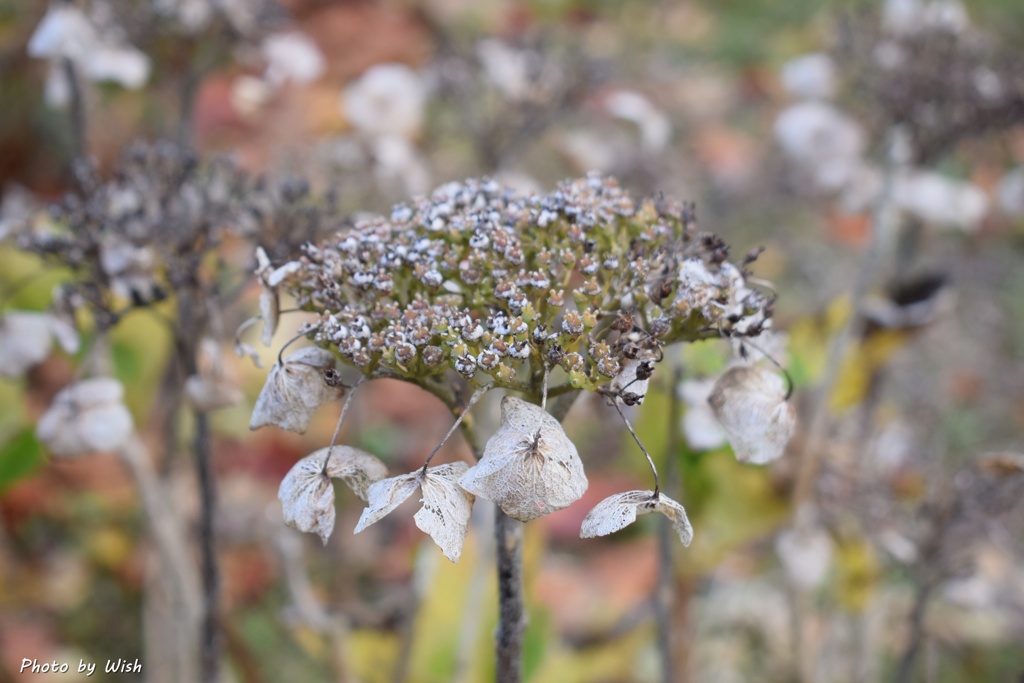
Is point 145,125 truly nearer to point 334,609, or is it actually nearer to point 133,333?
point 133,333

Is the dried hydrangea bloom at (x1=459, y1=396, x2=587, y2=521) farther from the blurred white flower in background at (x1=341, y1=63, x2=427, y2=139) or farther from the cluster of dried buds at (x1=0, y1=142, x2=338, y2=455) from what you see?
the blurred white flower in background at (x1=341, y1=63, x2=427, y2=139)

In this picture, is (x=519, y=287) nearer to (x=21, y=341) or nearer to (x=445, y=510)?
(x=445, y=510)

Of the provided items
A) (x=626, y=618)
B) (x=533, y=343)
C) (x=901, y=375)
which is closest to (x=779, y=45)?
(x=901, y=375)

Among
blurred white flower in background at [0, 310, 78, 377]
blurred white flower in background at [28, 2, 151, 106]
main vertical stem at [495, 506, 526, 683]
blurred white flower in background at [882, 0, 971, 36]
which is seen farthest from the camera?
blurred white flower in background at [882, 0, 971, 36]

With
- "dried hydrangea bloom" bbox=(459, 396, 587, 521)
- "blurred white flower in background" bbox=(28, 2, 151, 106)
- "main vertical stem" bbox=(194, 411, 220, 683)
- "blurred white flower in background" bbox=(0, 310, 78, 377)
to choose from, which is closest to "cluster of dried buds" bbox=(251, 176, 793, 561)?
"dried hydrangea bloom" bbox=(459, 396, 587, 521)

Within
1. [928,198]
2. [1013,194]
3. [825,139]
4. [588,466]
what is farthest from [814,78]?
[588,466]

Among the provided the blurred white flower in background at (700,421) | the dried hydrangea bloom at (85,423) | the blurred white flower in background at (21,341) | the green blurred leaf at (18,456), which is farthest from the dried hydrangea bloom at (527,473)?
the green blurred leaf at (18,456)
